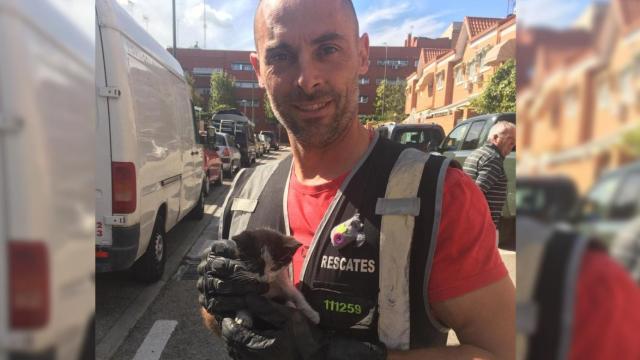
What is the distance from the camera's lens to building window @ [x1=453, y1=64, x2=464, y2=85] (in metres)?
15.7

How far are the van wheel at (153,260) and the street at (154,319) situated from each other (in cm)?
13

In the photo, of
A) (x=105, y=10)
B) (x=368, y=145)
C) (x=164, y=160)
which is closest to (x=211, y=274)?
(x=368, y=145)

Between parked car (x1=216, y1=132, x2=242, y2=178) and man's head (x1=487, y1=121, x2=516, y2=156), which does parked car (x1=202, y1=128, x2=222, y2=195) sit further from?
man's head (x1=487, y1=121, x2=516, y2=156)

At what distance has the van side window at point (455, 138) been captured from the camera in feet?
25.9

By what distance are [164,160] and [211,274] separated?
167 inches

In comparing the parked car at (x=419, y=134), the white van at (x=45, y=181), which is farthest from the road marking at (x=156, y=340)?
the parked car at (x=419, y=134)

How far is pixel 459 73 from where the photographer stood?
55.3ft

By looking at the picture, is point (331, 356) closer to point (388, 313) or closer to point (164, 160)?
point (388, 313)

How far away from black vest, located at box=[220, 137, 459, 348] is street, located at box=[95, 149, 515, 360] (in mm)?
1869

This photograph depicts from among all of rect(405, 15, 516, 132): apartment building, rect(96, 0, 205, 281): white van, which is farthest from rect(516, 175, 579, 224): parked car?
rect(405, 15, 516, 132): apartment building

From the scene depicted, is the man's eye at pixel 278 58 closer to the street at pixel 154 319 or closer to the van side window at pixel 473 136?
the street at pixel 154 319

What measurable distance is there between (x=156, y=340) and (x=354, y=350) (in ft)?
11.3

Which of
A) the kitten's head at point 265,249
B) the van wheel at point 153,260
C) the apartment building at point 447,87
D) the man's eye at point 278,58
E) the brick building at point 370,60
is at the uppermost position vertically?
the apartment building at point 447,87

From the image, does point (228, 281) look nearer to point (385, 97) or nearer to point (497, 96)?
point (385, 97)
